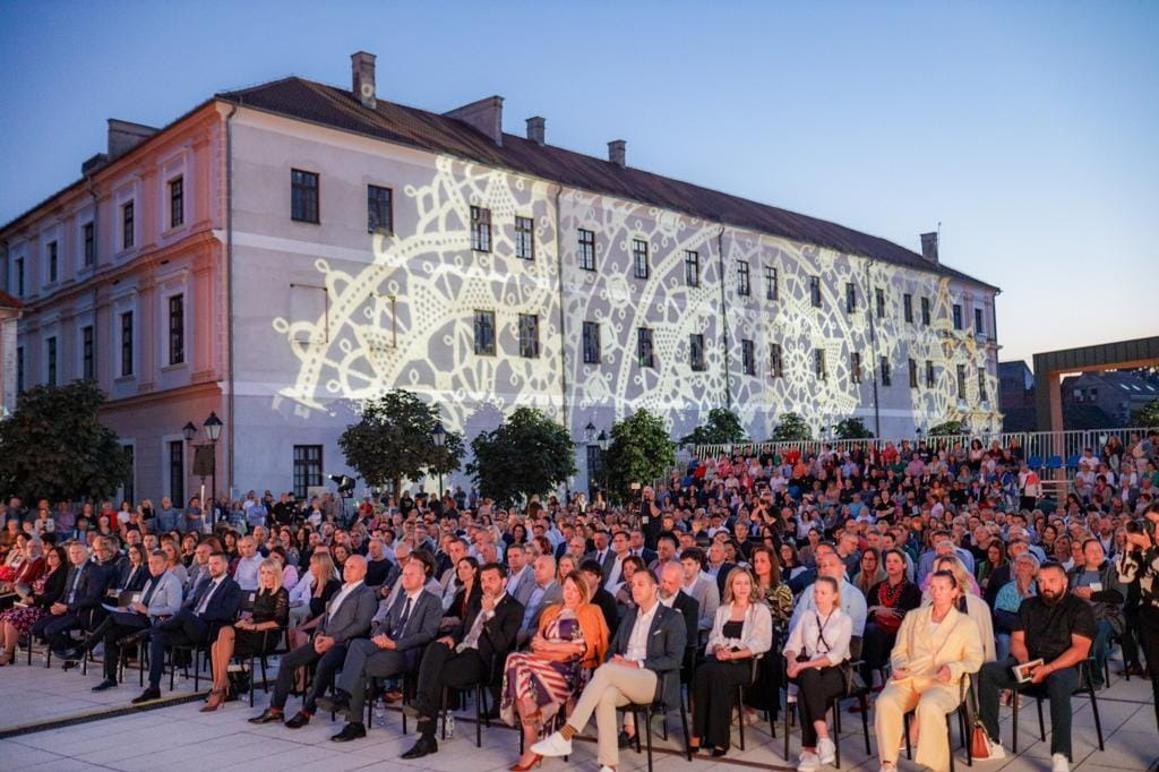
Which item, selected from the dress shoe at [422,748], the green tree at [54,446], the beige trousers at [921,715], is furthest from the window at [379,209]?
the beige trousers at [921,715]

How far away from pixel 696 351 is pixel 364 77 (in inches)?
606

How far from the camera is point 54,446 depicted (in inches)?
963

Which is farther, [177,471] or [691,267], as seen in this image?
[691,267]

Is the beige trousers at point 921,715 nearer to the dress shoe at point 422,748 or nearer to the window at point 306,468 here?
the dress shoe at point 422,748

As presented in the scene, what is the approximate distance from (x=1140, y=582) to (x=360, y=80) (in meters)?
29.1

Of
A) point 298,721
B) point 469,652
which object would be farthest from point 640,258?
point 469,652

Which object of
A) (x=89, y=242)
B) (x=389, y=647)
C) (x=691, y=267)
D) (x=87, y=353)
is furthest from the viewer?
(x=691, y=267)

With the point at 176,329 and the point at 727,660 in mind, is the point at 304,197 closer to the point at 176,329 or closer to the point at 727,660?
the point at 176,329

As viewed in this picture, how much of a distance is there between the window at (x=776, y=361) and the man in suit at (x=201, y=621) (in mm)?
A: 34833

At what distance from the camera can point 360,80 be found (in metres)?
33.2

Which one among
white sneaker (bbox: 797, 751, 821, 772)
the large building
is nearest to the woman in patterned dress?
white sneaker (bbox: 797, 751, 821, 772)

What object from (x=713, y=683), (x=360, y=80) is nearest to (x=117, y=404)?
(x=360, y=80)

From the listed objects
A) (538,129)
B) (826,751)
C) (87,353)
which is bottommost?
(826,751)

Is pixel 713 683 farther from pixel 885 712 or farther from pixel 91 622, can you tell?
pixel 91 622
